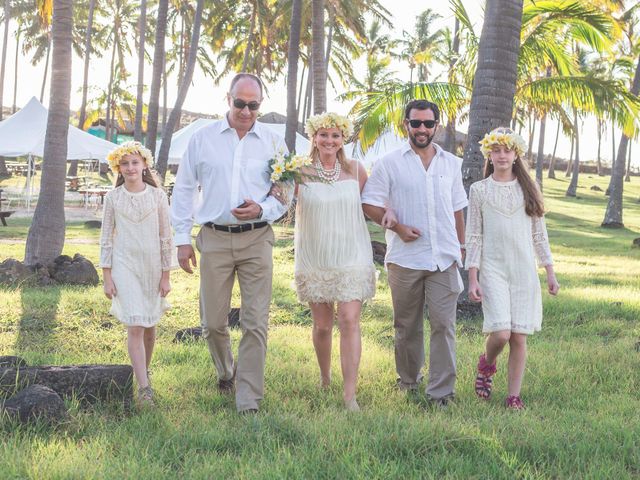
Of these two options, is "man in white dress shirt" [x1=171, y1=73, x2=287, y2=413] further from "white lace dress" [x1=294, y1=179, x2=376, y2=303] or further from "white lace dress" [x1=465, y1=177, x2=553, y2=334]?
"white lace dress" [x1=465, y1=177, x2=553, y2=334]

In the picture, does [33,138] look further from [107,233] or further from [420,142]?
[420,142]

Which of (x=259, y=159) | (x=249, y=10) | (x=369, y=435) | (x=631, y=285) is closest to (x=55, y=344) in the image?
(x=259, y=159)

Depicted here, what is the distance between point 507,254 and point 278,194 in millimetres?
1716

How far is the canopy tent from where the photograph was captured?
80.8 feet

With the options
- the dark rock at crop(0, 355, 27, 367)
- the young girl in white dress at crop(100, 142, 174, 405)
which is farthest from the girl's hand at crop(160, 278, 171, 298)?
the dark rock at crop(0, 355, 27, 367)

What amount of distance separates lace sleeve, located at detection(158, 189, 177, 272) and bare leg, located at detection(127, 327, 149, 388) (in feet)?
1.61

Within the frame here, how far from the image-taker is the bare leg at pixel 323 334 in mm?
5746

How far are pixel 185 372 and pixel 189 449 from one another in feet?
6.73

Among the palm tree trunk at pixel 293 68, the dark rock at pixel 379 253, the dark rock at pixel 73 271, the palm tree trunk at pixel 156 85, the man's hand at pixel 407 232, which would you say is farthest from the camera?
the palm tree trunk at pixel 156 85

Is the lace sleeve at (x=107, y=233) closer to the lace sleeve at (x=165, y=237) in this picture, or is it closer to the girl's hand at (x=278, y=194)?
the lace sleeve at (x=165, y=237)

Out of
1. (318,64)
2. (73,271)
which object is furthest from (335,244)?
(318,64)

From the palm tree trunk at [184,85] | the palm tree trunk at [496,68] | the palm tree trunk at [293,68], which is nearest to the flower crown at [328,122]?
the palm tree trunk at [496,68]

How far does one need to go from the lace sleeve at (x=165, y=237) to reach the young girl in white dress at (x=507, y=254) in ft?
7.12

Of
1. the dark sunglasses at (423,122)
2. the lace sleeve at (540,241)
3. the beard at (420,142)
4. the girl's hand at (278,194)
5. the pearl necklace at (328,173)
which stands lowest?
the lace sleeve at (540,241)
